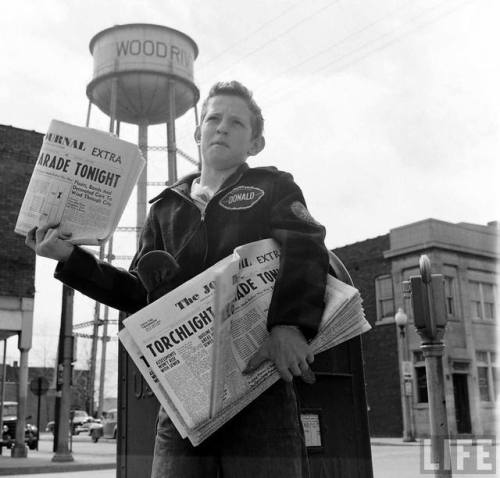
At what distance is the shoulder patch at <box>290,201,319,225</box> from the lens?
Answer: 7.75 ft

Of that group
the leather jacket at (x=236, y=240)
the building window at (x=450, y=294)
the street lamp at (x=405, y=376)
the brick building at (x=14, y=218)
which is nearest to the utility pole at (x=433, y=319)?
the leather jacket at (x=236, y=240)

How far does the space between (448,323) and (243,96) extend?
2621cm

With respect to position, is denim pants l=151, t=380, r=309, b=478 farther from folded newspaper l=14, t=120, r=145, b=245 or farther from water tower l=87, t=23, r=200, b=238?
water tower l=87, t=23, r=200, b=238

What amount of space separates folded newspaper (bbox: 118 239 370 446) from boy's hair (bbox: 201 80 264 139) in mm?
642

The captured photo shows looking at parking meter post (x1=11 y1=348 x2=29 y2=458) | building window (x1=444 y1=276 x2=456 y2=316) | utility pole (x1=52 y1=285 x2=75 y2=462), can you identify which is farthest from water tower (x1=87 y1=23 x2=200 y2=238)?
utility pole (x1=52 y1=285 x2=75 y2=462)

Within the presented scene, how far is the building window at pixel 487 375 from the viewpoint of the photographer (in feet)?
90.0

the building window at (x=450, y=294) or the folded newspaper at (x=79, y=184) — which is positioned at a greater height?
the building window at (x=450, y=294)

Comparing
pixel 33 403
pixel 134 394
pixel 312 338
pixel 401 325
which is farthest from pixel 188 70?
pixel 33 403

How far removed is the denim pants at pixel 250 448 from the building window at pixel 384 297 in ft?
90.4

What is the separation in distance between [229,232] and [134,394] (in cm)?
223

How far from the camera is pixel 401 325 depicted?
79.9 feet

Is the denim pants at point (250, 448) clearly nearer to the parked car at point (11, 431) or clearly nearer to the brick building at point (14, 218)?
the brick building at point (14, 218)

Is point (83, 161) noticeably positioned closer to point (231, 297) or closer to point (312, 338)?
point (231, 297)

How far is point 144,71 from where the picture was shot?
89.1ft
